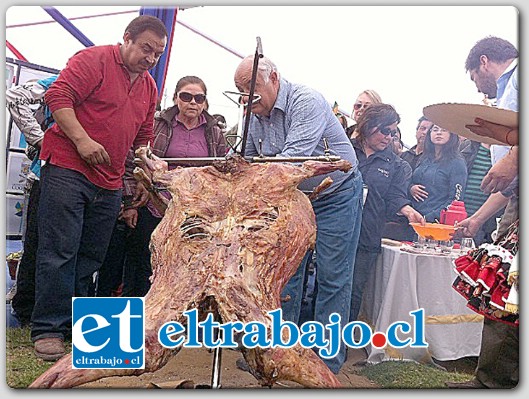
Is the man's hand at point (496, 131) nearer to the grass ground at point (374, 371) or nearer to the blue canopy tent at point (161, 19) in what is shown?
the grass ground at point (374, 371)

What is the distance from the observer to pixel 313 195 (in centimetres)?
221

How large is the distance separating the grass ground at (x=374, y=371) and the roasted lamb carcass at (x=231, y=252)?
2.50ft

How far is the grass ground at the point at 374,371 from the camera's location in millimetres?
2350

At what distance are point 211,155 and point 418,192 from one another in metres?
0.95

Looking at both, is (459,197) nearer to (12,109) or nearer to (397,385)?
(397,385)

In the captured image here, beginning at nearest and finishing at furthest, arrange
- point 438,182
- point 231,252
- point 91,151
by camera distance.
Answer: point 231,252, point 91,151, point 438,182

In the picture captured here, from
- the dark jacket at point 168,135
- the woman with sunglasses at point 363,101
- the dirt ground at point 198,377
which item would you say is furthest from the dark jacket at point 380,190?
the dark jacket at point 168,135

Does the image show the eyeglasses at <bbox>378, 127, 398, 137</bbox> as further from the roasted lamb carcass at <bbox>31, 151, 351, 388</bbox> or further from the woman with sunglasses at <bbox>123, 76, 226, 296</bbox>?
the woman with sunglasses at <bbox>123, 76, 226, 296</bbox>

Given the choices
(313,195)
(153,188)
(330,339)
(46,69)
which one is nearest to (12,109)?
(46,69)

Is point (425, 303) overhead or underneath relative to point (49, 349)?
overhead

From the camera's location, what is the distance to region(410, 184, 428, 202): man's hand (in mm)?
2484

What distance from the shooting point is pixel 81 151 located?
236 centimetres

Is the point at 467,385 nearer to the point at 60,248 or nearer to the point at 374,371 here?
the point at 374,371

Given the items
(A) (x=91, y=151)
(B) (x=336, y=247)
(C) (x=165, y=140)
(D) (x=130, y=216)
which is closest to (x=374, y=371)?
(B) (x=336, y=247)
